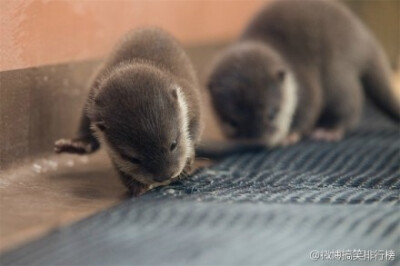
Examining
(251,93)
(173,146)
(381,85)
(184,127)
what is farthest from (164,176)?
(381,85)

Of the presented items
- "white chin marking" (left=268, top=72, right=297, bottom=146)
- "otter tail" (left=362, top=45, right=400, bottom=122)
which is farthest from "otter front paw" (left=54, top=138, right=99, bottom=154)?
"otter tail" (left=362, top=45, right=400, bottom=122)

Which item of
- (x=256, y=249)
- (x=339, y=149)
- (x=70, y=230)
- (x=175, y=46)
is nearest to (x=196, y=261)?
(x=256, y=249)

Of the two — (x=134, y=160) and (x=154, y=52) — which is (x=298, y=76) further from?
(x=134, y=160)

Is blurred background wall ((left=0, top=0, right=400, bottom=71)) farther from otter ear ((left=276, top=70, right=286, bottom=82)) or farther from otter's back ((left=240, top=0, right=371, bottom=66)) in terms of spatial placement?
otter ear ((left=276, top=70, right=286, bottom=82))

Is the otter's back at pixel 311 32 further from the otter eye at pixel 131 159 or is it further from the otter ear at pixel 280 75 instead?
the otter eye at pixel 131 159

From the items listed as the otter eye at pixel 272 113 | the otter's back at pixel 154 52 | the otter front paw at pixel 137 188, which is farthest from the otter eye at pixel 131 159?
the otter eye at pixel 272 113

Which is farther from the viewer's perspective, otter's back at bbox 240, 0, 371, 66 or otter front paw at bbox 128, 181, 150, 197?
otter's back at bbox 240, 0, 371, 66
